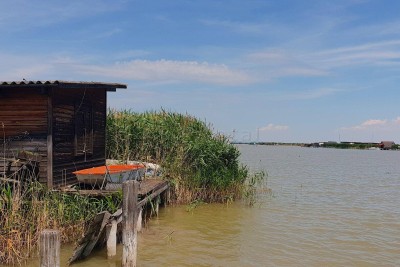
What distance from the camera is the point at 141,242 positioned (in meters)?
10.8

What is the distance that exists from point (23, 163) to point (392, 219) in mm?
13537

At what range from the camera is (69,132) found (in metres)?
12.5

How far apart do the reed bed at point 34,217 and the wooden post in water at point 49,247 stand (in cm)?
365

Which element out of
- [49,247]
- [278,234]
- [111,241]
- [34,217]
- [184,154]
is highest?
[184,154]

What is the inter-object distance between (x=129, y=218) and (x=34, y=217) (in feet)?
7.84

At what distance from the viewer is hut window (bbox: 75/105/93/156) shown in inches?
514

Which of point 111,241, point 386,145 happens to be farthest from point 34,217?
point 386,145

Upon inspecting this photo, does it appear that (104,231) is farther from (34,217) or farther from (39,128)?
(39,128)

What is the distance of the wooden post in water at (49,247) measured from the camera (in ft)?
16.3

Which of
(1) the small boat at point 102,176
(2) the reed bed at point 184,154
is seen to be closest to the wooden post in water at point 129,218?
(1) the small boat at point 102,176

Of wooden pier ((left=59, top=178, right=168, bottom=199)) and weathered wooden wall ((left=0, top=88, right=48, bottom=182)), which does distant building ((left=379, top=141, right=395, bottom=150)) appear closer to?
wooden pier ((left=59, top=178, right=168, bottom=199))

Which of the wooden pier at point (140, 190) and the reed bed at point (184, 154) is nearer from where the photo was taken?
the wooden pier at point (140, 190)

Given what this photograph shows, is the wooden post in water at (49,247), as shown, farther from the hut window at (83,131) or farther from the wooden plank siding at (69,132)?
the hut window at (83,131)

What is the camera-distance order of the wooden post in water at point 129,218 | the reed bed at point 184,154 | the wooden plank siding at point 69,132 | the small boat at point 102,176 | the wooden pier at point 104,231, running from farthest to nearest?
the reed bed at point 184,154, the wooden plank siding at point 69,132, the small boat at point 102,176, the wooden pier at point 104,231, the wooden post in water at point 129,218
